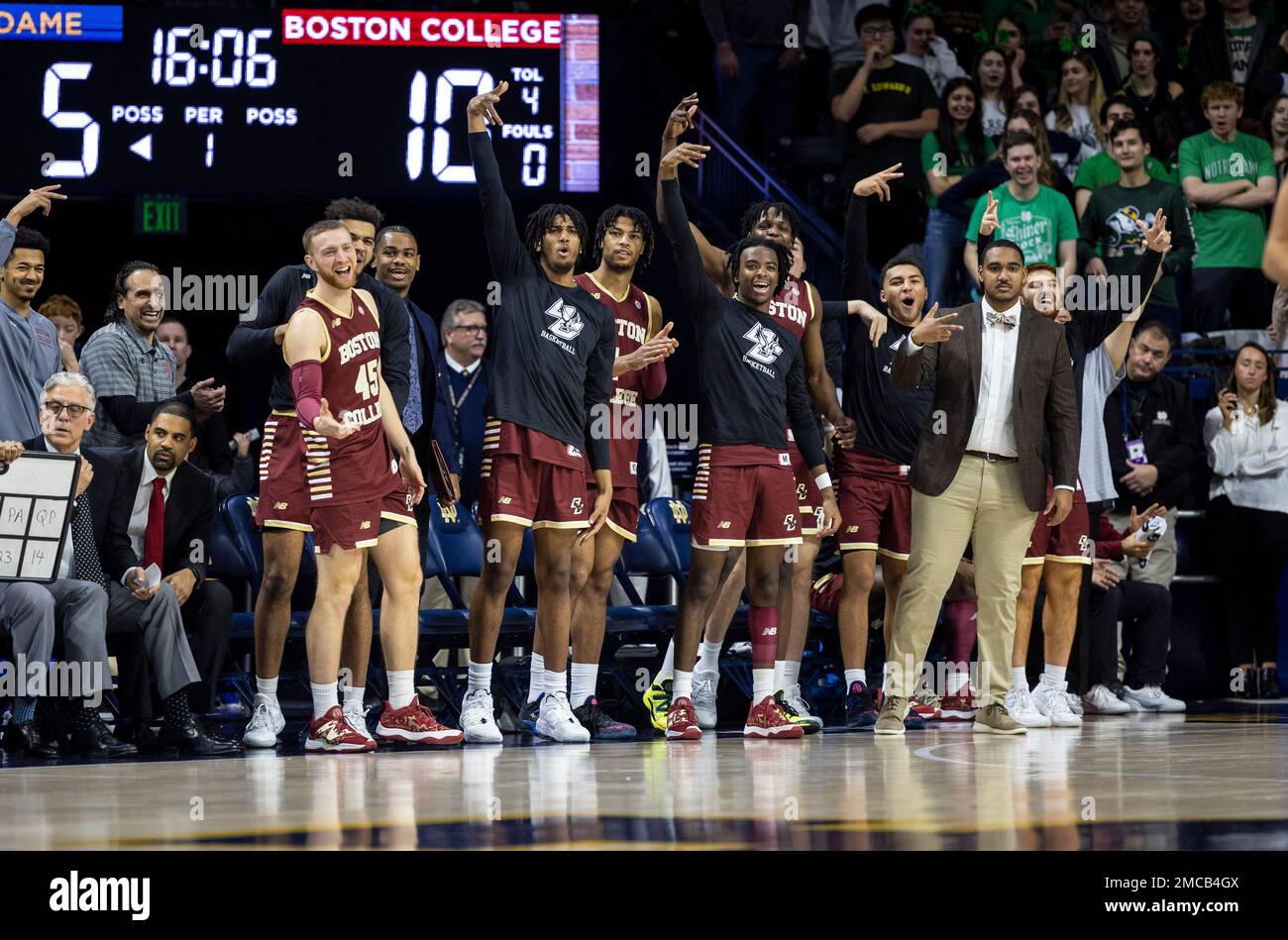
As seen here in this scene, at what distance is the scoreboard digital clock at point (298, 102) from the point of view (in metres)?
9.84

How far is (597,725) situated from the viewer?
7.52 metres

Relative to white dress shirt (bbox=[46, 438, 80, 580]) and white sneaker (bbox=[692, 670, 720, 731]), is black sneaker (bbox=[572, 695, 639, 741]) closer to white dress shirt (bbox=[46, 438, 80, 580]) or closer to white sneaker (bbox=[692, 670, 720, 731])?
white sneaker (bbox=[692, 670, 720, 731])

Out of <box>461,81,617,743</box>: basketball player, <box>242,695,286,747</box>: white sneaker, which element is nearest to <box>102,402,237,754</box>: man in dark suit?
<box>242,695,286,747</box>: white sneaker

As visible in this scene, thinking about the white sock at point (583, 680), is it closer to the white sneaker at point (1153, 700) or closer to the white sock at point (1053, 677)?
the white sock at point (1053, 677)

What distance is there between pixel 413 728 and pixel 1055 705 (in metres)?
3.03

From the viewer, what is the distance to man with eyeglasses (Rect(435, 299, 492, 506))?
908cm

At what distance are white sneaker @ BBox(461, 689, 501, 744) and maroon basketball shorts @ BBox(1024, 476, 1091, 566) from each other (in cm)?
267

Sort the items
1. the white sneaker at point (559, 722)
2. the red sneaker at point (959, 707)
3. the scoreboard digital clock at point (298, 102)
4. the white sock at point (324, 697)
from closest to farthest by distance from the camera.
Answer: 1. the white sock at point (324, 697)
2. the white sneaker at point (559, 722)
3. the red sneaker at point (959, 707)
4. the scoreboard digital clock at point (298, 102)

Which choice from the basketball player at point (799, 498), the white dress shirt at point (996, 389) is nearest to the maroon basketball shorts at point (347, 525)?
the basketball player at point (799, 498)

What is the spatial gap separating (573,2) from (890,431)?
5.98m

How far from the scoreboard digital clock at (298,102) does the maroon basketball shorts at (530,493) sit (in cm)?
320

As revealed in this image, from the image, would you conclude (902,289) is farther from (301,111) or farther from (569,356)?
(301,111)

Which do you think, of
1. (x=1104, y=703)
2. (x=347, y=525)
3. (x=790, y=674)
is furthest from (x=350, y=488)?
(x=1104, y=703)
